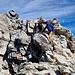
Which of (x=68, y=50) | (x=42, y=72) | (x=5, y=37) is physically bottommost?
(x=42, y=72)

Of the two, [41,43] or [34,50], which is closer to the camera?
[41,43]

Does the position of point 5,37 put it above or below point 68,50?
above

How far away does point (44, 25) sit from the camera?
170ft

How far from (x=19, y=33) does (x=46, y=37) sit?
20.7 feet

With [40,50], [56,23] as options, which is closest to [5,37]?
[40,50]

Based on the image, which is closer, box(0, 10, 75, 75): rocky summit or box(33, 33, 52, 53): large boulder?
box(0, 10, 75, 75): rocky summit

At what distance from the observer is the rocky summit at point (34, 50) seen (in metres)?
43.9

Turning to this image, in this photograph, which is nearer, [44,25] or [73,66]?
[73,66]

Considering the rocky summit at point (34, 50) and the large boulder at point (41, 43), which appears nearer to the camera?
the rocky summit at point (34, 50)

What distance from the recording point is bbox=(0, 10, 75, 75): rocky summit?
144ft

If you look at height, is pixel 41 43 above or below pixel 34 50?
above

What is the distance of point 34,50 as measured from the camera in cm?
4912

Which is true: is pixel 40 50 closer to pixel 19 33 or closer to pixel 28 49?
pixel 28 49

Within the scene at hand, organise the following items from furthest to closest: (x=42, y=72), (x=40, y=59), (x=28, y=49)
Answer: (x=28, y=49)
(x=40, y=59)
(x=42, y=72)
